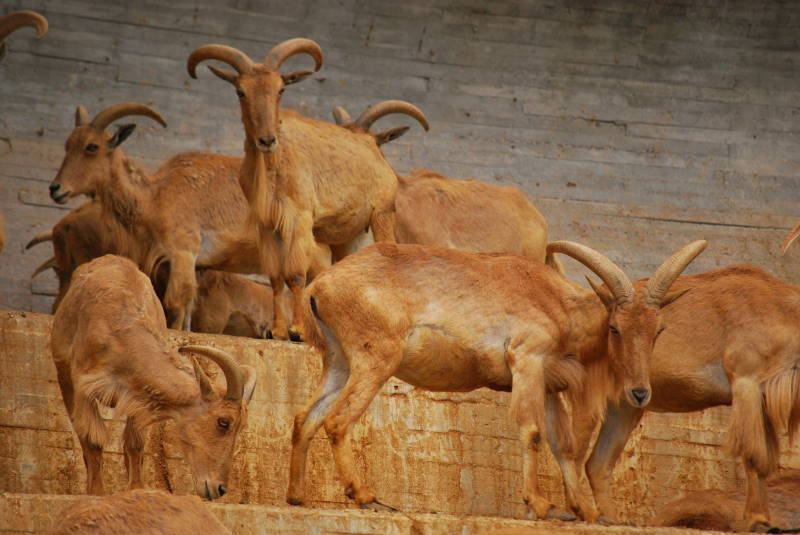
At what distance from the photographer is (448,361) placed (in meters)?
10.1

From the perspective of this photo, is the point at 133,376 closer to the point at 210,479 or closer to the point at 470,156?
the point at 210,479

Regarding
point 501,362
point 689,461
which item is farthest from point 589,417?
point 689,461

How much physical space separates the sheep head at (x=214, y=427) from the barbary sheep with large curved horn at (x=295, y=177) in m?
2.16

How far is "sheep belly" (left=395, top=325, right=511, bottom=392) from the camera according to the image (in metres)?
10.0

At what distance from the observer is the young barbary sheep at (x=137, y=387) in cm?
987

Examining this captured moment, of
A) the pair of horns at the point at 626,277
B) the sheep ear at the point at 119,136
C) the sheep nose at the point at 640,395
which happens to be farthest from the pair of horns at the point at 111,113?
the sheep nose at the point at 640,395

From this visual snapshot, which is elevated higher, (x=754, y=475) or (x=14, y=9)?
(x=14, y=9)

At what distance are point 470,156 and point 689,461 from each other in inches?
219

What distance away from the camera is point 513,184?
1670 centimetres

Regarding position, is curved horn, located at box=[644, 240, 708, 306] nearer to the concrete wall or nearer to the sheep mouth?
the sheep mouth

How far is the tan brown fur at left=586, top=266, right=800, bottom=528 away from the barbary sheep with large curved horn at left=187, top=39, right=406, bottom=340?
8.72ft

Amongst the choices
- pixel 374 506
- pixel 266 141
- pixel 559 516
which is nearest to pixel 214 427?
pixel 374 506

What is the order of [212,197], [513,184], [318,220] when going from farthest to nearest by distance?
[513,184] → [212,197] → [318,220]

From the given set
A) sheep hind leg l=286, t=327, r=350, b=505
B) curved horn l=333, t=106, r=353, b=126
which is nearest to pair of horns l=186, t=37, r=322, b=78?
curved horn l=333, t=106, r=353, b=126
